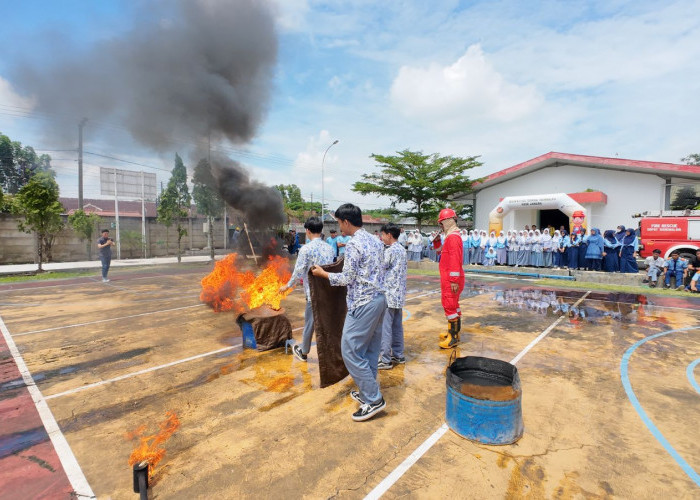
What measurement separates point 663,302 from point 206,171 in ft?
43.5

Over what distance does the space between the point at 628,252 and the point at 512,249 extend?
410 centimetres

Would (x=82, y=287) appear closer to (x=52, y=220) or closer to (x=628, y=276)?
(x=52, y=220)

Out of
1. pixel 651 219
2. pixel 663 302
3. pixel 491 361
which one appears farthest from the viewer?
pixel 651 219

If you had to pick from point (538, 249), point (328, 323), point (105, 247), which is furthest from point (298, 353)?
point (538, 249)

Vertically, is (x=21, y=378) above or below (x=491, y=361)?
below

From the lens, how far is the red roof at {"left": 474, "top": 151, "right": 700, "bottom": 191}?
17797mm

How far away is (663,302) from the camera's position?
948 centimetres

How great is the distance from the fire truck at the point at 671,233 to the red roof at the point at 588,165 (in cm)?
568

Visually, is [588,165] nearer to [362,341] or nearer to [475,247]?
[475,247]

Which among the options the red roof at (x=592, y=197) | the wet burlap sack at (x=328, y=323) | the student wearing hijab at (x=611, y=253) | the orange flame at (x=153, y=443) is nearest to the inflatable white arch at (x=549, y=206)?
the student wearing hijab at (x=611, y=253)

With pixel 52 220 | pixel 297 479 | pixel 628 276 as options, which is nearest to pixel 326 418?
pixel 297 479

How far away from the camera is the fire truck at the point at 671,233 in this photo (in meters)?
12.7

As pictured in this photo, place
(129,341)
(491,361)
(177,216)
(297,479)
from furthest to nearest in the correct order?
(177,216)
(129,341)
(491,361)
(297,479)

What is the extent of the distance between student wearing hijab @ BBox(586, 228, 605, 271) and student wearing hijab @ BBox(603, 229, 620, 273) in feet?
0.65
